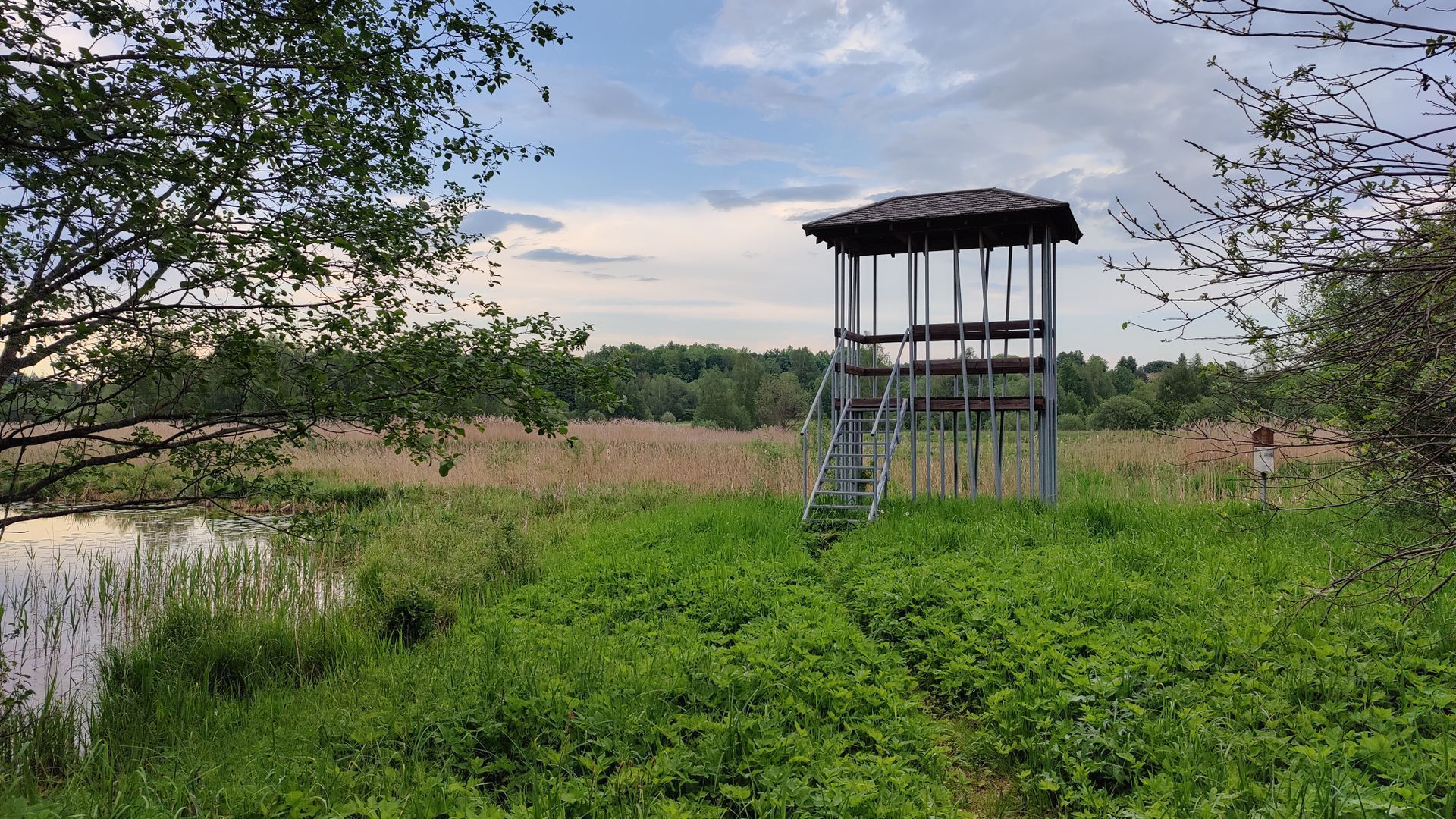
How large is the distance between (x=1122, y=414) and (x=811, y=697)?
3675 cm

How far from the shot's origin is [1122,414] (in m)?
36.7

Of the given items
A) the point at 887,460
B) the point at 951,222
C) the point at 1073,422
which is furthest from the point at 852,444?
the point at 1073,422

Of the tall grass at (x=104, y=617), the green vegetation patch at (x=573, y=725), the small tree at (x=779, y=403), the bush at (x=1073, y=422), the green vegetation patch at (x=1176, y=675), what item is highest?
the small tree at (x=779, y=403)

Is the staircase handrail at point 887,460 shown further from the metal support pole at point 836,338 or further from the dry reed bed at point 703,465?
the dry reed bed at point 703,465

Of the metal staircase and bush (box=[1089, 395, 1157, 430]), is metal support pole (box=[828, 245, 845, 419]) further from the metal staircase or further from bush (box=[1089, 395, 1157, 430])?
bush (box=[1089, 395, 1157, 430])

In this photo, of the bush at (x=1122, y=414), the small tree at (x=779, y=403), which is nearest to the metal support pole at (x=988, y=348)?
the bush at (x=1122, y=414)

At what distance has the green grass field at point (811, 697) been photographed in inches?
144

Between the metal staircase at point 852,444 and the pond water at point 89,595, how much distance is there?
683cm

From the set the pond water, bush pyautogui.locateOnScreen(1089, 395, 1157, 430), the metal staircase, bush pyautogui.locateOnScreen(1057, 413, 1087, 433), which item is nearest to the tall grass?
the pond water

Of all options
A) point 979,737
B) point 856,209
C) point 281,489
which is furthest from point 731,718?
point 856,209

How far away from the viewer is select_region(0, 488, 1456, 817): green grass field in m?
3.65

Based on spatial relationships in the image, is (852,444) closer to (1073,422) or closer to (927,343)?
(927,343)

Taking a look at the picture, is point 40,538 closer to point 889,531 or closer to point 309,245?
point 309,245

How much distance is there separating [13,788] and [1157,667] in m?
6.66
